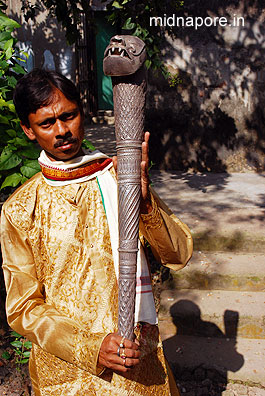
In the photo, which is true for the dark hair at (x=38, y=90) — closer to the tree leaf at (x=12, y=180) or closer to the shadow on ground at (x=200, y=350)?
the tree leaf at (x=12, y=180)

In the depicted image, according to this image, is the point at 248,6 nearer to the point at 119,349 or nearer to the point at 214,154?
the point at 214,154

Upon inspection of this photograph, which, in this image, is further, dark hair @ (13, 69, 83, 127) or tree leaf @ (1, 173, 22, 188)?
tree leaf @ (1, 173, 22, 188)

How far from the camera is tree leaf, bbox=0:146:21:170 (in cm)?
258

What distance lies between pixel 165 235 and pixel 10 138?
1.46m

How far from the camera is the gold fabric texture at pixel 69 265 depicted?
1.67 meters

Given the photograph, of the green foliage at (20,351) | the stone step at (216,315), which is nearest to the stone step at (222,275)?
the stone step at (216,315)

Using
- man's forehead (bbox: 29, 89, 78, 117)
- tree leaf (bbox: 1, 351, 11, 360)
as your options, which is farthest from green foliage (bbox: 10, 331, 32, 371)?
man's forehead (bbox: 29, 89, 78, 117)

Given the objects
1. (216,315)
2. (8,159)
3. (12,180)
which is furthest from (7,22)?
(216,315)

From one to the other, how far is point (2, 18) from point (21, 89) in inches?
49.6

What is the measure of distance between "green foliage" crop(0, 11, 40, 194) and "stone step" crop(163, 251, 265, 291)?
222 cm

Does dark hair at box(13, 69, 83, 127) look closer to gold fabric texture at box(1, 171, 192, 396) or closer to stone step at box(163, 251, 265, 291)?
gold fabric texture at box(1, 171, 192, 396)

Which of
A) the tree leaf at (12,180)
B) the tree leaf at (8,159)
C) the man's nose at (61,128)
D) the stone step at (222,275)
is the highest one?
the man's nose at (61,128)

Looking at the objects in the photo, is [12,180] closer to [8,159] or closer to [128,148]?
[8,159]

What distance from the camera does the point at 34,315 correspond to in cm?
163
